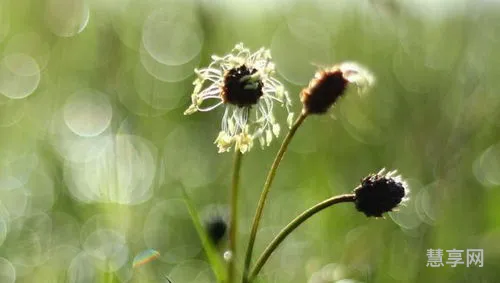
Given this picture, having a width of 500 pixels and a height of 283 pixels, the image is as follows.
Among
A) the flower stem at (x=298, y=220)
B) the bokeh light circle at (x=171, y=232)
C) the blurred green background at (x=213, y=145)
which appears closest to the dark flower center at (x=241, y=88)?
the flower stem at (x=298, y=220)

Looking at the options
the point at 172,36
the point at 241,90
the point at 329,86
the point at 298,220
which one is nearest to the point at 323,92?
the point at 329,86

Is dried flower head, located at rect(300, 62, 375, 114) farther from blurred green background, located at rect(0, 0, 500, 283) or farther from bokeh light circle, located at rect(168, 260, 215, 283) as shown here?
bokeh light circle, located at rect(168, 260, 215, 283)

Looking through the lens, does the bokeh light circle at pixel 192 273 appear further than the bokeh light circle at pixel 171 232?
No

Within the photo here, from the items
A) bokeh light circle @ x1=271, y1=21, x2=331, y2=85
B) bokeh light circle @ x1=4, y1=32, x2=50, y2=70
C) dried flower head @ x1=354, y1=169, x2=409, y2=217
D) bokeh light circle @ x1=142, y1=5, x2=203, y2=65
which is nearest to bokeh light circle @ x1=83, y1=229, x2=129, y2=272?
dried flower head @ x1=354, y1=169, x2=409, y2=217

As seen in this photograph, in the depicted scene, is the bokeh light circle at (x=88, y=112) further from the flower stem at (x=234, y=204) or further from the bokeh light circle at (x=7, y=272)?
the flower stem at (x=234, y=204)

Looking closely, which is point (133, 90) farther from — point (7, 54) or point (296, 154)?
point (296, 154)
